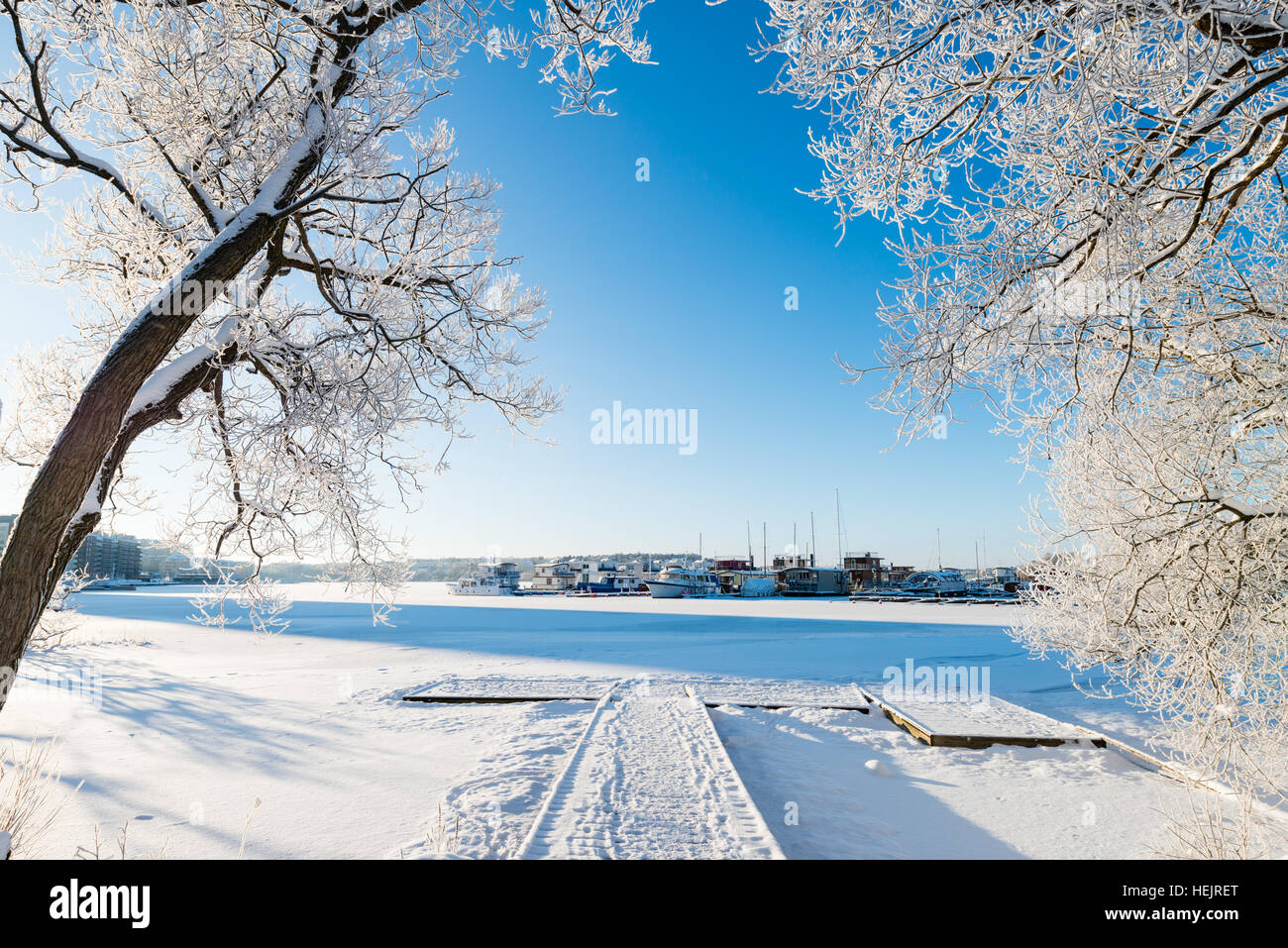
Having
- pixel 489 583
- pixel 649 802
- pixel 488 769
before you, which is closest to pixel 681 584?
pixel 489 583

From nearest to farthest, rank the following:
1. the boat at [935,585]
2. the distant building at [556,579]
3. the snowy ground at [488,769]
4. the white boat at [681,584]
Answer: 1. the snowy ground at [488,769]
2. the white boat at [681,584]
3. the boat at [935,585]
4. the distant building at [556,579]

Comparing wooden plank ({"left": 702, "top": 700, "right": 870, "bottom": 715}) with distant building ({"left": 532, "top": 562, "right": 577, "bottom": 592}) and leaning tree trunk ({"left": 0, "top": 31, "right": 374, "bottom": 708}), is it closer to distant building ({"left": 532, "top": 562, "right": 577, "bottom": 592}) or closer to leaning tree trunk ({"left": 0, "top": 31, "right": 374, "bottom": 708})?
leaning tree trunk ({"left": 0, "top": 31, "right": 374, "bottom": 708})

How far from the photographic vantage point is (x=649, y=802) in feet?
17.6

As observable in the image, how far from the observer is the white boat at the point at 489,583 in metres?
80.8

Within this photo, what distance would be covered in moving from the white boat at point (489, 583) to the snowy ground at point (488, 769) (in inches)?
2595

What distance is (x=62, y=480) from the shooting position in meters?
3.20

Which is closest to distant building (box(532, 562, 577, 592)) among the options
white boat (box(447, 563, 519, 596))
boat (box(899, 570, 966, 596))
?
white boat (box(447, 563, 519, 596))

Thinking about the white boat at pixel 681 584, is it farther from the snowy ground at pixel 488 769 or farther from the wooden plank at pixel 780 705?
the wooden plank at pixel 780 705

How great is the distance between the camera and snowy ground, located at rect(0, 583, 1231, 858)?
530 centimetres

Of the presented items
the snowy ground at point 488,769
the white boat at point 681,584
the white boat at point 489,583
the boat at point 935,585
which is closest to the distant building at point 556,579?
the white boat at point 489,583

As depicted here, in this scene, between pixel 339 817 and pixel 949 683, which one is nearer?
pixel 339 817
